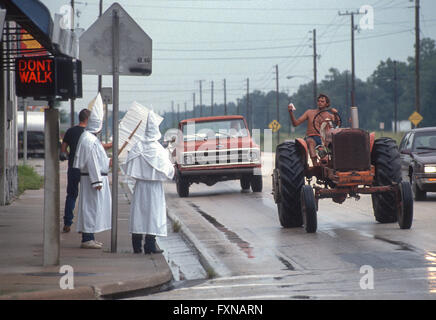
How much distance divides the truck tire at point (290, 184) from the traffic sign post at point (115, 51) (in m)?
3.91

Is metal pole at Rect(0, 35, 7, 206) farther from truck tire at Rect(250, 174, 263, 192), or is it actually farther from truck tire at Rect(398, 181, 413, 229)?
truck tire at Rect(398, 181, 413, 229)

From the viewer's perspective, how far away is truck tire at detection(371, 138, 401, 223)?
1555 cm

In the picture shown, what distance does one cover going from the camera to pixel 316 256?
39.5 ft

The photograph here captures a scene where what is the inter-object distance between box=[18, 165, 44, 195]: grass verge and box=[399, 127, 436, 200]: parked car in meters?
10.8

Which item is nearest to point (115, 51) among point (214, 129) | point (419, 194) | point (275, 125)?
point (419, 194)

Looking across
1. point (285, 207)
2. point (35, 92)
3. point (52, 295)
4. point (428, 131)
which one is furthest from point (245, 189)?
point (52, 295)

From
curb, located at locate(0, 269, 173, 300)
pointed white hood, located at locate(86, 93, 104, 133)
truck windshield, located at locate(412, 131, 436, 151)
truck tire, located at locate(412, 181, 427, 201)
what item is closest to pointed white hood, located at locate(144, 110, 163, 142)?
pointed white hood, located at locate(86, 93, 104, 133)

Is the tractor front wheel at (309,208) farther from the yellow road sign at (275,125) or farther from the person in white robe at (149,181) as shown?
the yellow road sign at (275,125)

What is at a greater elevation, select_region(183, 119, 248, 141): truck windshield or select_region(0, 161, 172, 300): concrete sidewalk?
select_region(183, 119, 248, 141): truck windshield

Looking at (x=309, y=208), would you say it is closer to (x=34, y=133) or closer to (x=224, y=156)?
(x=224, y=156)

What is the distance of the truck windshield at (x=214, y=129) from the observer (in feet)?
84.1

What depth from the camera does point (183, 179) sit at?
24594 millimetres

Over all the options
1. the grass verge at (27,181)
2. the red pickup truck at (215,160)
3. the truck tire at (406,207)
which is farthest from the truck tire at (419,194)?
the grass verge at (27,181)

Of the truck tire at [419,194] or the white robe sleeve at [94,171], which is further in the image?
the truck tire at [419,194]
